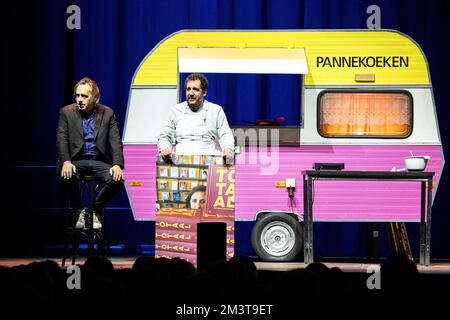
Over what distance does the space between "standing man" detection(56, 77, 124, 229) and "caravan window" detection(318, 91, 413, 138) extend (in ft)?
6.76

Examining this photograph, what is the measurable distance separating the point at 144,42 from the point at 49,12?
1121mm

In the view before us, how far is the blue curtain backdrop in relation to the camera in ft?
30.2

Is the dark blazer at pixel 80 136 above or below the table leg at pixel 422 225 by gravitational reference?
above

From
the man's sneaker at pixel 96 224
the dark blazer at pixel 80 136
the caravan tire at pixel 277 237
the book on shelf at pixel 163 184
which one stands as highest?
the dark blazer at pixel 80 136

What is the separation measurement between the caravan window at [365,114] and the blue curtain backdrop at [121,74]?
4.18 feet

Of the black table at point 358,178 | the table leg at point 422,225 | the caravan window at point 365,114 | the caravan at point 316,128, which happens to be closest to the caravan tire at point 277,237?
the caravan at point 316,128

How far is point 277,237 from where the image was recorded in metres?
7.97

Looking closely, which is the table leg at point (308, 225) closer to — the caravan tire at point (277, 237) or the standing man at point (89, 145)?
the caravan tire at point (277, 237)

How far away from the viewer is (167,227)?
6609 mm

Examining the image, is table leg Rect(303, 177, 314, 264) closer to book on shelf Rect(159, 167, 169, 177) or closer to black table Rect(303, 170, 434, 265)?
black table Rect(303, 170, 434, 265)

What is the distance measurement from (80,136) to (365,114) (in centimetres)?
270

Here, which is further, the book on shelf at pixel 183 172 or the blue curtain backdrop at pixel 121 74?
the blue curtain backdrop at pixel 121 74

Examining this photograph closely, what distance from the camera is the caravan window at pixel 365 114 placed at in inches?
315

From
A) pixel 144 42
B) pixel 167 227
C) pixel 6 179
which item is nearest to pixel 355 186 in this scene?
pixel 167 227
